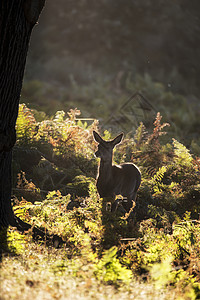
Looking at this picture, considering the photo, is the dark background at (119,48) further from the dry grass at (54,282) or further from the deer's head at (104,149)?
the dry grass at (54,282)

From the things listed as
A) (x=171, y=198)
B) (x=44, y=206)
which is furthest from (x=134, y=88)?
(x=44, y=206)

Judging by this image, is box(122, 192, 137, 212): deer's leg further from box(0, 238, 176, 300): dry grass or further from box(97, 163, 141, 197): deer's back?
box(0, 238, 176, 300): dry grass

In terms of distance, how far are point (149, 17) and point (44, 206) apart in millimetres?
21449

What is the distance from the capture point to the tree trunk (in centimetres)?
358

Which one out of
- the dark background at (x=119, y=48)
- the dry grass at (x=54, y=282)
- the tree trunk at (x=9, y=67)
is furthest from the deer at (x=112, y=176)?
the dark background at (x=119, y=48)

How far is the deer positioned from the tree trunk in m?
1.92

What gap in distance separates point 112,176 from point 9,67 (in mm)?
2744

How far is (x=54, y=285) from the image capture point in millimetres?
2857

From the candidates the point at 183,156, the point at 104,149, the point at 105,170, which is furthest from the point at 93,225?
the point at 183,156

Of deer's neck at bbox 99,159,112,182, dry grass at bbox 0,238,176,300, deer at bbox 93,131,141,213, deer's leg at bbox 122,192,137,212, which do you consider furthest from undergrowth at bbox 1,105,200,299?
deer's neck at bbox 99,159,112,182

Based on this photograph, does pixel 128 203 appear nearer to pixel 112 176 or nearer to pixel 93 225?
pixel 112 176

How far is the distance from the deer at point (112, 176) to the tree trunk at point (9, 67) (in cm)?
192

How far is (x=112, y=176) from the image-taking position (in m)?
5.74

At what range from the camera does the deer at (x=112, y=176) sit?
5609mm
